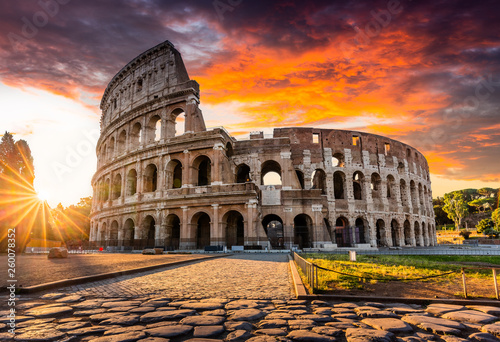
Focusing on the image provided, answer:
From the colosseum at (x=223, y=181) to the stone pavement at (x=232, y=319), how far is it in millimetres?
17958

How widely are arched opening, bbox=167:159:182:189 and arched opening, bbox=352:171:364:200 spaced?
19.3 m

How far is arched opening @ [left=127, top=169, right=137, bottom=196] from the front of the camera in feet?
96.2

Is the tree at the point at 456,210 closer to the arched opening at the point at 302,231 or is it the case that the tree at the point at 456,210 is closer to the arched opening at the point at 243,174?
the arched opening at the point at 302,231

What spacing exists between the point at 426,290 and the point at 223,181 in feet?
64.1

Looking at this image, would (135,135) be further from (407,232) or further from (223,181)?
(407,232)

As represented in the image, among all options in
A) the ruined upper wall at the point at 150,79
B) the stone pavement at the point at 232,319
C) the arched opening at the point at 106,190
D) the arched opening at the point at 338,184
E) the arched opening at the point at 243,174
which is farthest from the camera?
the arched opening at the point at 338,184

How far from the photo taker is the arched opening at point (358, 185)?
32375 mm

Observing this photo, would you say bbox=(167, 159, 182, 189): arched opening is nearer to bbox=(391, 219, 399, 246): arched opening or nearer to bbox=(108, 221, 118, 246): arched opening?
bbox=(108, 221, 118, 246): arched opening

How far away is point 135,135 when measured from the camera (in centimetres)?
3073

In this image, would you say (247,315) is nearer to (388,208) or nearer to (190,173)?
(190,173)

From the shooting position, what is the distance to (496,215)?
174 feet

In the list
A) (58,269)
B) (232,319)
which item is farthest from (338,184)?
(232,319)

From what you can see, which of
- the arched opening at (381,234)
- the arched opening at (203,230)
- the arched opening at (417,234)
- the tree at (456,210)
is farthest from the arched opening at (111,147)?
the tree at (456,210)

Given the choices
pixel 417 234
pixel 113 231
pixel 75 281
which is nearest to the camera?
pixel 75 281
